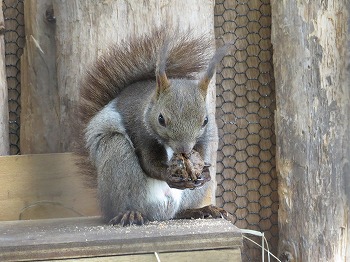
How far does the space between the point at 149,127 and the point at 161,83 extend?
150mm

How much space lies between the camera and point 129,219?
8.60 feet

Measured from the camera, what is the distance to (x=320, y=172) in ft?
10.4

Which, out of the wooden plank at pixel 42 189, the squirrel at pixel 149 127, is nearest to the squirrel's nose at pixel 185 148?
the squirrel at pixel 149 127

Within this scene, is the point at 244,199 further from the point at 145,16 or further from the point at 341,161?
the point at 145,16

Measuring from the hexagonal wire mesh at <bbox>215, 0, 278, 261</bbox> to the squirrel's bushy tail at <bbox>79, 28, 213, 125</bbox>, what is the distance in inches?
18.1

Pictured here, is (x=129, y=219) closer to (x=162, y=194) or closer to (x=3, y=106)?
(x=162, y=194)

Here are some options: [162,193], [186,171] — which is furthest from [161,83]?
[162,193]

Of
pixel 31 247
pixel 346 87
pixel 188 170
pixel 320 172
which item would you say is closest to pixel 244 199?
pixel 320 172

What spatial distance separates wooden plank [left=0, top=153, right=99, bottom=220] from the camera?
10.2 ft

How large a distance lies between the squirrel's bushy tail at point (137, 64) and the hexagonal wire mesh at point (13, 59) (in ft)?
1.38

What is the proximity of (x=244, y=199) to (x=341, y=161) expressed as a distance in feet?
1.52

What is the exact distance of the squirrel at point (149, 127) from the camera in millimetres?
2607

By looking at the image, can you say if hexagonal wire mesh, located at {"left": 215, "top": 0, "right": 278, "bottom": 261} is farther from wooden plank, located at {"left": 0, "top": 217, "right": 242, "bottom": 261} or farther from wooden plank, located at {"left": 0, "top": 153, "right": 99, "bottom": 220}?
wooden plank, located at {"left": 0, "top": 217, "right": 242, "bottom": 261}

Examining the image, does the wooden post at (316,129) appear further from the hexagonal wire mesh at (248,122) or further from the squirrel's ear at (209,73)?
the squirrel's ear at (209,73)
